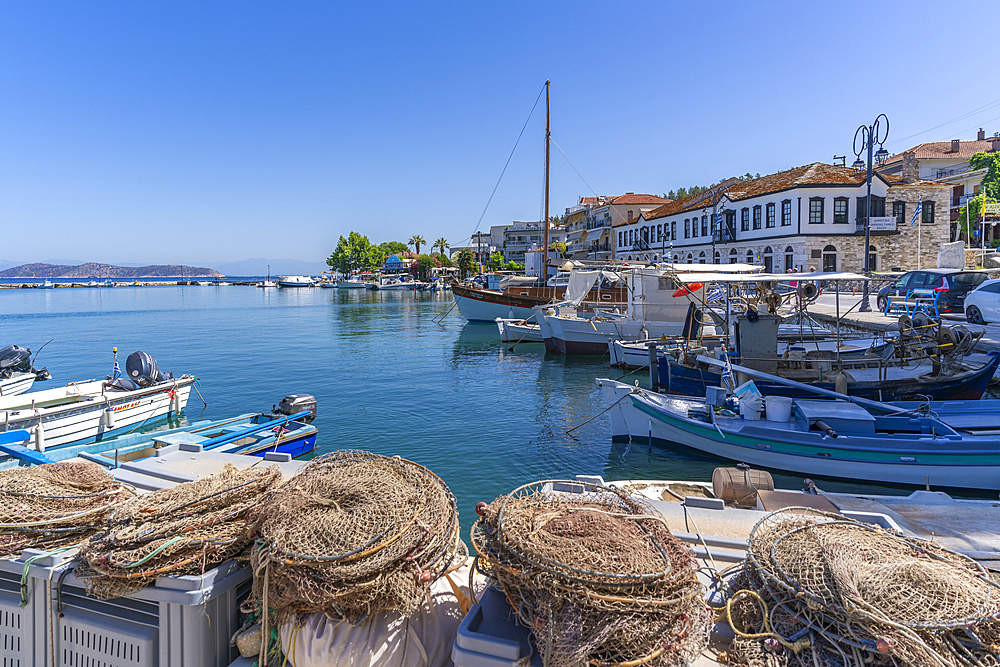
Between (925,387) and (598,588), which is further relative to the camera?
(925,387)

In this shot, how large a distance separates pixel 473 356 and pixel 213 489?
25004 mm

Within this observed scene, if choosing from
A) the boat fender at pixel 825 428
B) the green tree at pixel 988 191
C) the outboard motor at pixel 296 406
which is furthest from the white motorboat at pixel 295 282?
the boat fender at pixel 825 428

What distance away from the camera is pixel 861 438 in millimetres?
9594

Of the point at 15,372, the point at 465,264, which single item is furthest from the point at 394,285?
the point at 15,372

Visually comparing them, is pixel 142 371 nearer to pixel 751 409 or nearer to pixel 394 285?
pixel 751 409

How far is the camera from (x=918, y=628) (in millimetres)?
2533

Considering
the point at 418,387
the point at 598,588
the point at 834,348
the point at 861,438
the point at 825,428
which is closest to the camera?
the point at 598,588

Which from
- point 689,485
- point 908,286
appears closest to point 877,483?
point 689,485

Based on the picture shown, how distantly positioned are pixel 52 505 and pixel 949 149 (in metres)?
79.1

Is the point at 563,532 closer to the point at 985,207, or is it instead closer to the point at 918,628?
the point at 918,628

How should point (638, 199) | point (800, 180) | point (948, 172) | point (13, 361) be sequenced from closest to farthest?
1. point (13, 361)
2. point (800, 180)
3. point (948, 172)
4. point (638, 199)

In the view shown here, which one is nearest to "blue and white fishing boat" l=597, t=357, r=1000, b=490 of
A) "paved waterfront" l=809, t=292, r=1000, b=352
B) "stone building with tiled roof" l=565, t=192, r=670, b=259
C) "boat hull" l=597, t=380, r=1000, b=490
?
"boat hull" l=597, t=380, r=1000, b=490

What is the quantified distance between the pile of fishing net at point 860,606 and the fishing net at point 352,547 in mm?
1645

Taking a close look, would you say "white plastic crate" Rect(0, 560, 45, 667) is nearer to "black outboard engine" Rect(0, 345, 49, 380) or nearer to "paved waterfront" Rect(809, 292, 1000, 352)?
"paved waterfront" Rect(809, 292, 1000, 352)
